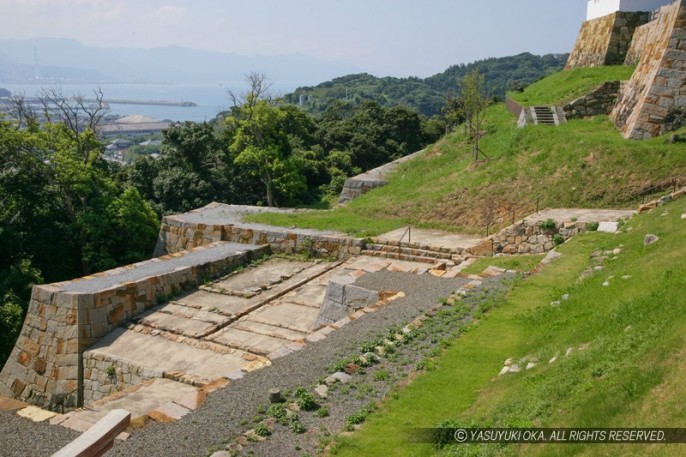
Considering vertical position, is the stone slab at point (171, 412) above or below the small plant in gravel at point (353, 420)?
below

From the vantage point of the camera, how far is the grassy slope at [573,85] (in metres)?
22.9

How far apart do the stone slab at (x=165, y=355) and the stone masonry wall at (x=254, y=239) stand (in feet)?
20.2

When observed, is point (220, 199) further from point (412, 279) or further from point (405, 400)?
point (405, 400)

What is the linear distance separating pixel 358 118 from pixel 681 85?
2892 cm

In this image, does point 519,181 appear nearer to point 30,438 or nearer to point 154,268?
point 154,268

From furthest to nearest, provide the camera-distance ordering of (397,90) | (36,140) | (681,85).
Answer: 1. (397,90)
2. (36,140)
3. (681,85)

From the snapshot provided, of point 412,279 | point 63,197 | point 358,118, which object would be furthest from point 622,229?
point 358,118

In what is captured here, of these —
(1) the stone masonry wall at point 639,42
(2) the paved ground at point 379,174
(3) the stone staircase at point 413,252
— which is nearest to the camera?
(3) the stone staircase at point 413,252

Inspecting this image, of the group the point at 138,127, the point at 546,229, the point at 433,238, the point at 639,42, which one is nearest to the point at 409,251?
the point at 433,238

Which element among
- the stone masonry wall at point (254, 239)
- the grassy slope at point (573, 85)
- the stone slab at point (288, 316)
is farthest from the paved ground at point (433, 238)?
the grassy slope at point (573, 85)

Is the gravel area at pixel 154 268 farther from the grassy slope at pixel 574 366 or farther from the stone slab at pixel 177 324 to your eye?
the grassy slope at pixel 574 366

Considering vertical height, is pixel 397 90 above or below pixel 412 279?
above

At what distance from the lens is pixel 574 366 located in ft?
18.7

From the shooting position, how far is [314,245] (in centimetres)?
1747
